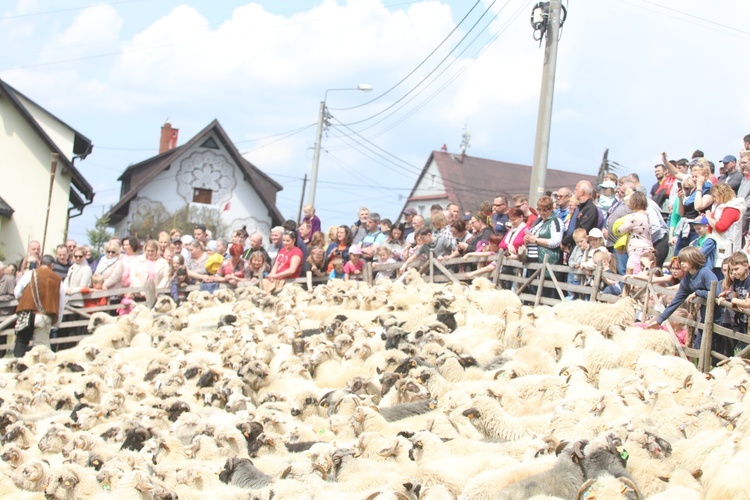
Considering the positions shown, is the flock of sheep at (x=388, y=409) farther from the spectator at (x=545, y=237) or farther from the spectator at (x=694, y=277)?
the spectator at (x=545, y=237)

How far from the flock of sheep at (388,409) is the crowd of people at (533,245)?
3.27ft

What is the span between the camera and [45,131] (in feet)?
109

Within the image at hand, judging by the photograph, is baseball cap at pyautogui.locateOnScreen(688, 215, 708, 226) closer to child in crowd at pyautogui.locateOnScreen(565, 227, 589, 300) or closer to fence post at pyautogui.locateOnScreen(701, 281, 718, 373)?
fence post at pyautogui.locateOnScreen(701, 281, 718, 373)

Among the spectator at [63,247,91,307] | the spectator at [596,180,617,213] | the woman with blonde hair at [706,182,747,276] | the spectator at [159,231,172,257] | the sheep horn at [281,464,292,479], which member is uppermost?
the spectator at [596,180,617,213]

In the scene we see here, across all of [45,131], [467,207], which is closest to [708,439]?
[45,131]

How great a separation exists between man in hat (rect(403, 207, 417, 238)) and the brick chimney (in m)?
28.4

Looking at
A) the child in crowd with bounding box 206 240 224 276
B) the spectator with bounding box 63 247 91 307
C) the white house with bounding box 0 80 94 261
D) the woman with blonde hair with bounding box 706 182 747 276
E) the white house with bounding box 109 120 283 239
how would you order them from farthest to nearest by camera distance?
the white house with bounding box 109 120 283 239 → the white house with bounding box 0 80 94 261 → the child in crowd with bounding box 206 240 224 276 → the spectator with bounding box 63 247 91 307 → the woman with blonde hair with bounding box 706 182 747 276

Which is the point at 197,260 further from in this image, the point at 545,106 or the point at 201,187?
the point at 201,187

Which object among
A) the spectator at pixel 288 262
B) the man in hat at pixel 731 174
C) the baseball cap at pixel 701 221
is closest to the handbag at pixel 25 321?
the spectator at pixel 288 262

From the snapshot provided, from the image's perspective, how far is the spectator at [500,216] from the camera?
14.8 metres

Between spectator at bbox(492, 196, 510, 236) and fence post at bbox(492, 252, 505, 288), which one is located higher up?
spectator at bbox(492, 196, 510, 236)

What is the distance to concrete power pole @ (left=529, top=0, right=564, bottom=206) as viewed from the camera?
586 inches

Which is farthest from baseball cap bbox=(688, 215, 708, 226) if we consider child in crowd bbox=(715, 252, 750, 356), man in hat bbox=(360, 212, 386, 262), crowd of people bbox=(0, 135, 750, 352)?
man in hat bbox=(360, 212, 386, 262)

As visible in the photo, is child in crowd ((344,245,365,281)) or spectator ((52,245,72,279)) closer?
child in crowd ((344,245,365,281))
